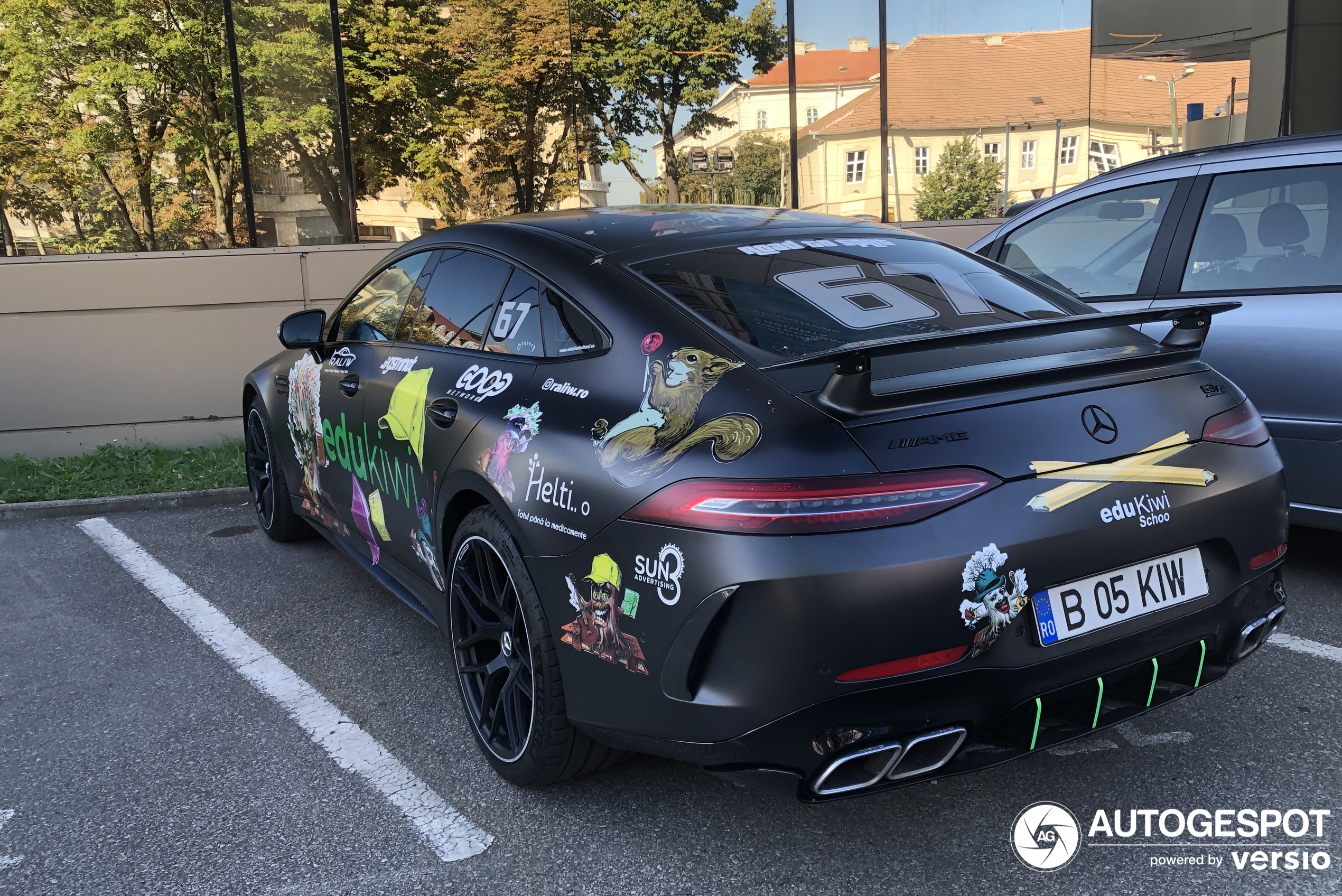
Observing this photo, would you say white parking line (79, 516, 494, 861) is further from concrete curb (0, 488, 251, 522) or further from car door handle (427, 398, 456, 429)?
concrete curb (0, 488, 251, 522)

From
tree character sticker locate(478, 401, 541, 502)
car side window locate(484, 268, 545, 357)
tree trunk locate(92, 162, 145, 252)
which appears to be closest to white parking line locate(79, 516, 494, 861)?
tree character sticker locate(478, 401, 541, 502)

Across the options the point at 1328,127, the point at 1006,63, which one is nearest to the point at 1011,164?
the point at 1006,63

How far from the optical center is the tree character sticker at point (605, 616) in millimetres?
2256

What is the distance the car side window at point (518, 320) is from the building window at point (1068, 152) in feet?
24.7

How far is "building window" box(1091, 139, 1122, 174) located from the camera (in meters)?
9.12

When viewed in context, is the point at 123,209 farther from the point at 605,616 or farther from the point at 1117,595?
the point at 1117,595

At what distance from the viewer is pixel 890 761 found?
6.83ft

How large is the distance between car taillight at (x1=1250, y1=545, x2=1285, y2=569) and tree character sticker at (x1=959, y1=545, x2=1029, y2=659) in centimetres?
74

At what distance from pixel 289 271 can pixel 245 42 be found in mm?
1784

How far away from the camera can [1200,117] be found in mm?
9602

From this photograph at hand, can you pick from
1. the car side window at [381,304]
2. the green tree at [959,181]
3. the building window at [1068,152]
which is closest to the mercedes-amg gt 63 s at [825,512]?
the car side window at [381,304]

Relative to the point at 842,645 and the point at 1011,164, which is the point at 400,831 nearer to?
the point at 842,645

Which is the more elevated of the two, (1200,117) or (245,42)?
(245,42)

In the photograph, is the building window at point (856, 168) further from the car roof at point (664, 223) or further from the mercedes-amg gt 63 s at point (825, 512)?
the mercedes-amg gt 63 s at point (825, 512)
